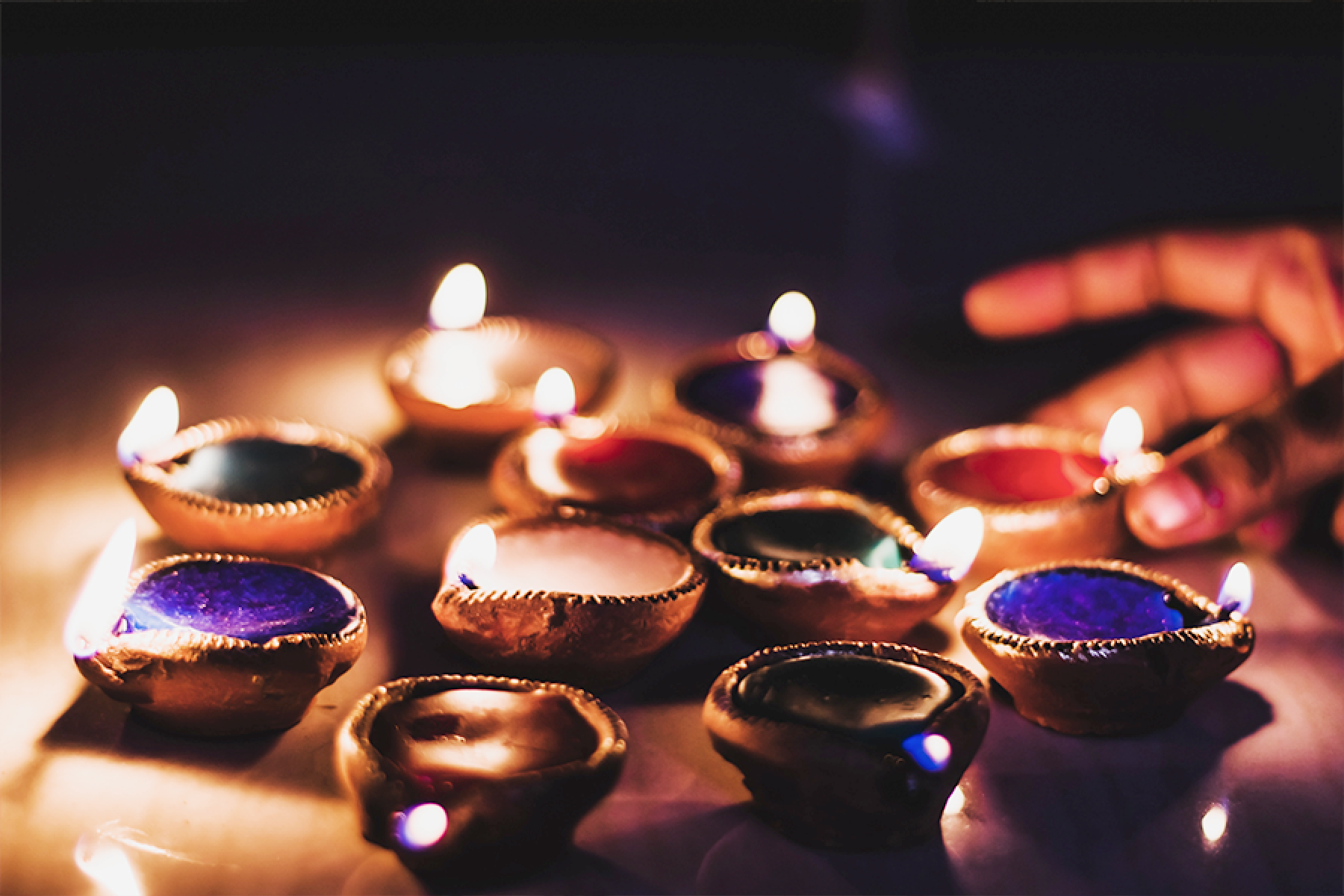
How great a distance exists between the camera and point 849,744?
1.37 m

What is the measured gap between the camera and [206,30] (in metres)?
3.97

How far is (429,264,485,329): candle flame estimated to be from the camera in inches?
100

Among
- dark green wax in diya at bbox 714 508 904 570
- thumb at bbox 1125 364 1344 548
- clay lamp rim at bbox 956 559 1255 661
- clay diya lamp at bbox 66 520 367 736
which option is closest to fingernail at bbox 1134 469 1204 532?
thumb at bbox 1125 364 1344 548

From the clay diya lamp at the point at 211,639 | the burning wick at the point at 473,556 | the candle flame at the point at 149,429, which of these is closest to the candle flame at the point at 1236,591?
the burning wick at the point at 473,556

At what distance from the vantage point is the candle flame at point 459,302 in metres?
2.54

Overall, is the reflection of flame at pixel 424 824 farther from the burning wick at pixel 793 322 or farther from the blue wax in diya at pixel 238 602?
the burning wick at pixel 793 322

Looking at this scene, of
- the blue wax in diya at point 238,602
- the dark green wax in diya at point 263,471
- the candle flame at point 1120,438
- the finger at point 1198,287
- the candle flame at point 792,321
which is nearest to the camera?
the blue wax in diya at point 238,602

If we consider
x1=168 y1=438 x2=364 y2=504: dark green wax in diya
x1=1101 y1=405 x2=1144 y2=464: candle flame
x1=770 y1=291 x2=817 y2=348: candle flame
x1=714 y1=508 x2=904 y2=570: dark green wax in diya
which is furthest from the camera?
x1=770 y1=291 x2=817 y2=348: candle flame

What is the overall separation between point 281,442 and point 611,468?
1.77 feet

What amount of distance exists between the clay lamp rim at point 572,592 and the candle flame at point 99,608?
38cm

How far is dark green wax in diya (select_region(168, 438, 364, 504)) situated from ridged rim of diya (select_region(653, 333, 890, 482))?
0.60m

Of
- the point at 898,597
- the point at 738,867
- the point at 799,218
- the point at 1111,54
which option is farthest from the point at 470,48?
the point at 738,867

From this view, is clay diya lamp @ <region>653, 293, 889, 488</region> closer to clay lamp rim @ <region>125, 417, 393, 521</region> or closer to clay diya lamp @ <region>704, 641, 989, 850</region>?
clay lamp rim @ <region>125, 417, 393, 521</region>

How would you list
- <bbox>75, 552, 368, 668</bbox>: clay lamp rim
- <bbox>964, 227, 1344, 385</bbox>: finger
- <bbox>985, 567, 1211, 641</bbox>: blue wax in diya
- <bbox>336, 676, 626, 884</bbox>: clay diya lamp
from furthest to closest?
<bbox>964, 227, 1344, 385</bbox>: finger, <bbox>985, 567, 1211, 641</bbox>: blue wax in diya, <bbox>75, 552, 368, 668</bbox>: clay lamp rim, <bbox>336, 676, 626, 884</bbox>: clay diya lamp
